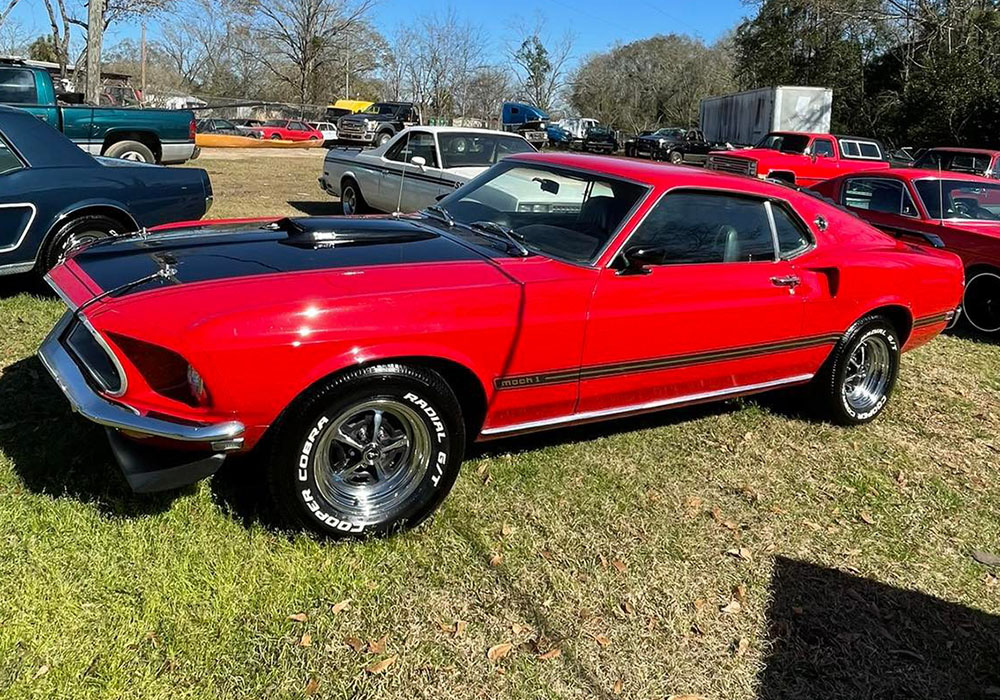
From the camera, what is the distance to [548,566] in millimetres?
3215

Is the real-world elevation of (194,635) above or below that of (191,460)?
below

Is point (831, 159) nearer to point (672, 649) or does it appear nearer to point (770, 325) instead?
point (770, 325)

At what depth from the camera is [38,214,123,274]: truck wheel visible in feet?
18.1

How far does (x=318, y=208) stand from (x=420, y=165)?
3797 millimetres

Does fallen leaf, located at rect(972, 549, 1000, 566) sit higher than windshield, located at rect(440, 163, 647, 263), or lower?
lower

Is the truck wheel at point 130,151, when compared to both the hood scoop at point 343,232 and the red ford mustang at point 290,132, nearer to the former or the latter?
the hood scoop at point 343,232

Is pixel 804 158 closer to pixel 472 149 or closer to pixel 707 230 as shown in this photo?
pixel 472 149

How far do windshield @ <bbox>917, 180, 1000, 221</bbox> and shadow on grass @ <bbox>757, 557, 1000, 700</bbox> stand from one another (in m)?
5.63

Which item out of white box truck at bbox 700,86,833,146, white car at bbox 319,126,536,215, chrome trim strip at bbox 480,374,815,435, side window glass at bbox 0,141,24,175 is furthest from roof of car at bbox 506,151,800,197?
white box truck at bbox 700,86,833,146

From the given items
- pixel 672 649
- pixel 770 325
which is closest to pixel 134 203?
pixel 770 325

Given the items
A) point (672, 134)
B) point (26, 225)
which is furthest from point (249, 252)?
point (672, 134)

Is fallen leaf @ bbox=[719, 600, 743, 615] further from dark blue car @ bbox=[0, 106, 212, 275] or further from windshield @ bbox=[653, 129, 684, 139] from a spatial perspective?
windshield @ bbox=[653, 129, 684, 139]

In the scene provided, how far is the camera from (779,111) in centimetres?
→ 2564

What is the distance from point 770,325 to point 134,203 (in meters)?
4.75
